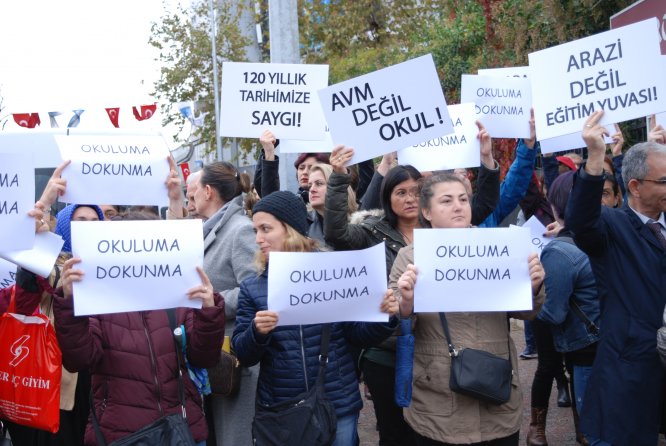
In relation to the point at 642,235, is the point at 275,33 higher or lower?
higher

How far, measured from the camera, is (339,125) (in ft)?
15.4

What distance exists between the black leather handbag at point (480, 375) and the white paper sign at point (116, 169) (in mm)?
1762

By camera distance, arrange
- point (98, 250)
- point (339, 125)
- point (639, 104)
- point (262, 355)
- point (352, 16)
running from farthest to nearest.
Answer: point (352, 16) < point (339, 125) < point (639, 104) < point (262, 355) < point (98, 250)

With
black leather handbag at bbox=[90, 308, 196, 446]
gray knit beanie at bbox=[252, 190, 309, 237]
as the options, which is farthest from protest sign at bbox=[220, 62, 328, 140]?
black leather handbag at bbox=[90, 308, 196, 446]

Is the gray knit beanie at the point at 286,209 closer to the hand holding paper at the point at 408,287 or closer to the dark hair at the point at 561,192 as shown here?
the hand holding paper at the point at 408,287

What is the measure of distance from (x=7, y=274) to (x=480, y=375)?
2.74 meters

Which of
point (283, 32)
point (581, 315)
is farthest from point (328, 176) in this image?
point (283, 32)

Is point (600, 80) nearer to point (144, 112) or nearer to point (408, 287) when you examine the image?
point (408, 287)

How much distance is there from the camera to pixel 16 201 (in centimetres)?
400

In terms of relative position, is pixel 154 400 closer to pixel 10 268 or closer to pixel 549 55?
pixel 10 268

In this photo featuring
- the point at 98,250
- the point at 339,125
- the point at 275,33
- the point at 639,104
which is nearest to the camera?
the point at 98,250

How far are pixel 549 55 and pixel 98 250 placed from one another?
2.53 metres

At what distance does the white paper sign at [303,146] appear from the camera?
6.25 meters

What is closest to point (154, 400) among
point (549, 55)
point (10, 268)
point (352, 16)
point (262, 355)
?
point (262, 355)
